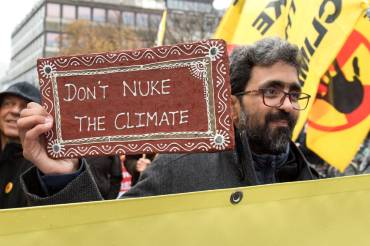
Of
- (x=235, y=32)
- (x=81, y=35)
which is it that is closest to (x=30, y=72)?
(x=81, y=35)

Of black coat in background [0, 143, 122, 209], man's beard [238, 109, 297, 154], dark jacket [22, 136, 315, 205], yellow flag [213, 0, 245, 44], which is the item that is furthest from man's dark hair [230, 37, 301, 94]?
yellow flag [213, 0, 245, 44]

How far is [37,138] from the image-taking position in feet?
4.17

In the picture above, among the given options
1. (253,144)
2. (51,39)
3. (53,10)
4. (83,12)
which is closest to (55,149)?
(253,144)

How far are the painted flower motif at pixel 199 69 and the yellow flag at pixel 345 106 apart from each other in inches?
64.3

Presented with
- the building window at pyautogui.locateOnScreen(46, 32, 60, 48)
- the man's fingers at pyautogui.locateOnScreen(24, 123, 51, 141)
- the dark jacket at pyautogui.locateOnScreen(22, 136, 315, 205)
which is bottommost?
the dark jacket at pyautogui.locateOnScreen(22, 136, 315, 205)

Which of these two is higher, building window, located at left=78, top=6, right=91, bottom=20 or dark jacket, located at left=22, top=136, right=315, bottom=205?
building window, located at left=78, top=6, right=91, bottom=20

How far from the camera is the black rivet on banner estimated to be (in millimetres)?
1134

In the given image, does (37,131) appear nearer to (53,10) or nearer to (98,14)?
(98,14)

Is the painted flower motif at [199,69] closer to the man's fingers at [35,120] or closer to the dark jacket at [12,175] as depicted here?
the man's fingers at [35,120]

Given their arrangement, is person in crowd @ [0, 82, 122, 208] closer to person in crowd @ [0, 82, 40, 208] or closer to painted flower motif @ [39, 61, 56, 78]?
person in crowd @ [0, 82, 40, 208]

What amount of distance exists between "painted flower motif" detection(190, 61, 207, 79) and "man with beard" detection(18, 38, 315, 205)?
0.44 meters

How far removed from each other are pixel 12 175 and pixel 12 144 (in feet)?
0.66

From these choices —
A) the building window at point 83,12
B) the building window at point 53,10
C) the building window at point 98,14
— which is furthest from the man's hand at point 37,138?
the building window at point 53,10

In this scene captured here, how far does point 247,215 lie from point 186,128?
263 mm
